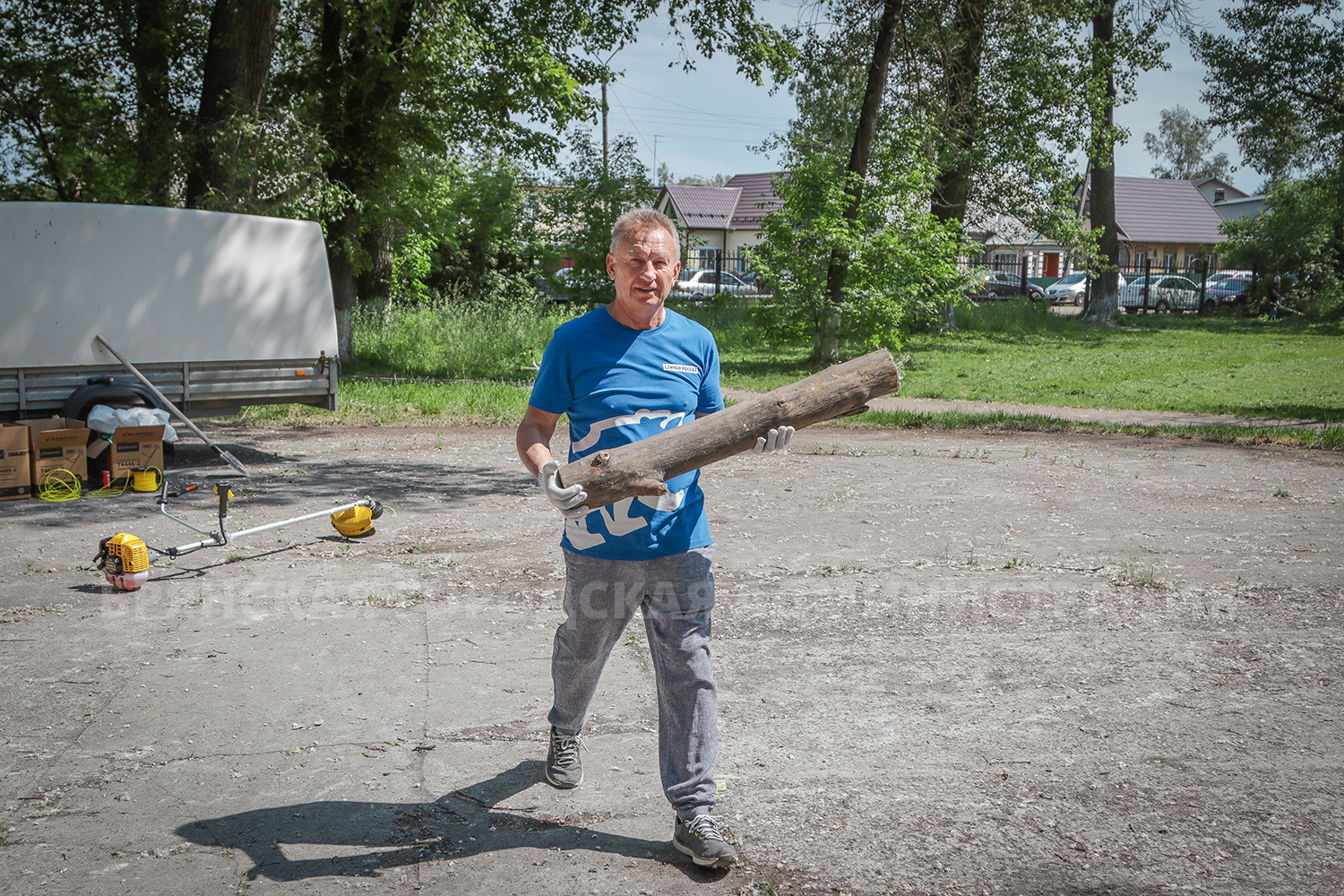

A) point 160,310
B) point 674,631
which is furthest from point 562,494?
point 160,310

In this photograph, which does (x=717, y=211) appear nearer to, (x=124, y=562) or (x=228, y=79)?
(x=228, y=79)

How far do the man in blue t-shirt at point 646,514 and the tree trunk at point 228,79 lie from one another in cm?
1288

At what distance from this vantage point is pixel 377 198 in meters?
17.1

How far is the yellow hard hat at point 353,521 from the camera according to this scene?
7.27 meters

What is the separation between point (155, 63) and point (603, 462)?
55.7ft

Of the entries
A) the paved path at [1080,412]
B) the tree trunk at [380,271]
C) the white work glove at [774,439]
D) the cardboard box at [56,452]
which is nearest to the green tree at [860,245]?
the paved path at [1080,412]

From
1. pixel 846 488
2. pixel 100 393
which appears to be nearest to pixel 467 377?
pixel 100 393

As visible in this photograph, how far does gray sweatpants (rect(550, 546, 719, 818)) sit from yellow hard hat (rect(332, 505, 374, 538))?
423cm

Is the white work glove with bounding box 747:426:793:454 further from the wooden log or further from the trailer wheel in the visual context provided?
the trailer wheel

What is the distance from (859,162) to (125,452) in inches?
551

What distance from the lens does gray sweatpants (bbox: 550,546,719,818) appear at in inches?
129

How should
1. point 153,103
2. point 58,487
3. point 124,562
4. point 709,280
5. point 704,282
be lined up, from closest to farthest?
point 124,562 → point 58,487 → point 153,103 → point 709,280 → point 704,282

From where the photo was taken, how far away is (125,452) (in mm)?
9461

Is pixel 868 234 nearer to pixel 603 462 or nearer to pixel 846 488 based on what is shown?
pixel 846 488
